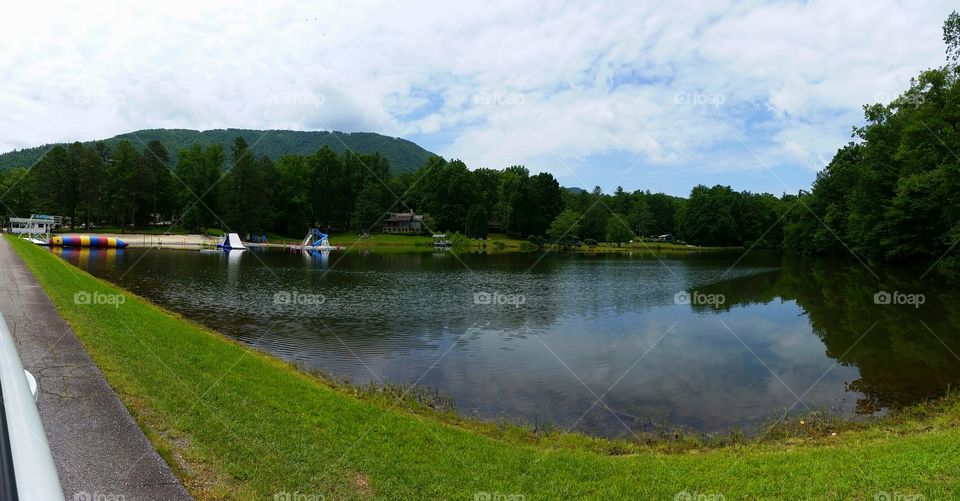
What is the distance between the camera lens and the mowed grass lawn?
24.2 ft

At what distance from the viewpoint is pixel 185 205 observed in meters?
112

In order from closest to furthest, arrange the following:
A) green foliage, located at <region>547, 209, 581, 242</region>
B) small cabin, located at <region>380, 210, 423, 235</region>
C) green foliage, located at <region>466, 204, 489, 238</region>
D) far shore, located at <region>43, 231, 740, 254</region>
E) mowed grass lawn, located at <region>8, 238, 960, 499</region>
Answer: mowed grass lawn, located at <region>8, 238, 960, 499</region> < far shore, located at <region>43, 231, 740, 254</region> < green foliage, located at <region>466, 204, 489, 238</region> < green foliage, located at <region>547, 209, 581, 242</region> < small cabin, located at <region>380, 210, 423, 235</region>

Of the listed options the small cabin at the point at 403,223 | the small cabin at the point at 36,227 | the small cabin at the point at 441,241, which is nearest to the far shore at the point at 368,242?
the small cabin at the point at 441,241

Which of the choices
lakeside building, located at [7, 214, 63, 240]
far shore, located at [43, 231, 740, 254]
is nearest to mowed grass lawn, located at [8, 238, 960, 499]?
lakeside building, located at [7, 214, 63, 240]

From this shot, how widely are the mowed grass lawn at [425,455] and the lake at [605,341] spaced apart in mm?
2808

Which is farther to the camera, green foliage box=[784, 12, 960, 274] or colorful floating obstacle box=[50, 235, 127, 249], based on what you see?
colorful floating obstacle box=[50, 235, 127, 249]

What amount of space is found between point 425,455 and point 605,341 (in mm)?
15360

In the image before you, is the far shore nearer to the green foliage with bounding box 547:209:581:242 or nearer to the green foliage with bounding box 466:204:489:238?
the green foliage with bounding box 466:204:489:238

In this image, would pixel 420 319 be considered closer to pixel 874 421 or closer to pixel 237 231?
pixel 874 421

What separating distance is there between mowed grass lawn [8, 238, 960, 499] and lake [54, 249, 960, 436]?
9.21 feet

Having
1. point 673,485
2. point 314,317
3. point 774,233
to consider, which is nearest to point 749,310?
point 314,317

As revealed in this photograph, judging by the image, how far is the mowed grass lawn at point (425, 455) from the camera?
739cm

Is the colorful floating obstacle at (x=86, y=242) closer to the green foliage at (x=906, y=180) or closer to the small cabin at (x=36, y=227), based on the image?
the small cabin at (x=36, y=227)

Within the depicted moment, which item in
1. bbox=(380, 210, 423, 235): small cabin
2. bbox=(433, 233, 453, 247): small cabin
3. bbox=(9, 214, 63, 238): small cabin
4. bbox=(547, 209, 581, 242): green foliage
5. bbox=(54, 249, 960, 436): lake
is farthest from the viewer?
bbox=(380, 210, 423, 235): small cabin
